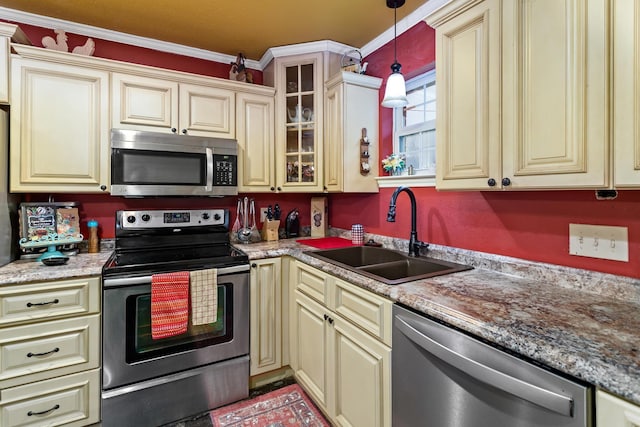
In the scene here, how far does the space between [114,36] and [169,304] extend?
77.3 inches

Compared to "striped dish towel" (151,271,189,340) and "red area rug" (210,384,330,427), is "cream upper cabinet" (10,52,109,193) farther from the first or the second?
"red area rug" (210,384,330,427)

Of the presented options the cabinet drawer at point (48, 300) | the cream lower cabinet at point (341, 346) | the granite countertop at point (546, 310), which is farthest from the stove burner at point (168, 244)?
the granite countertop at point (546, 310)

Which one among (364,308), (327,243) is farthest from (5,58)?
(364,308)

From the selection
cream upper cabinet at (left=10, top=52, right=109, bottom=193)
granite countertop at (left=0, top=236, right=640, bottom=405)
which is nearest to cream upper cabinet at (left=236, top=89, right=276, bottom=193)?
cream upper cabinet at (left=10, top=52, right=109, bottom=193)

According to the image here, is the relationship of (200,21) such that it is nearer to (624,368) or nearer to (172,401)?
(172,401)

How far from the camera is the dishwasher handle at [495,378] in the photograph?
0.71 metres

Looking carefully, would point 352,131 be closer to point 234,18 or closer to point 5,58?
point 234,18

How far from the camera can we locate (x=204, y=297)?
1778mm

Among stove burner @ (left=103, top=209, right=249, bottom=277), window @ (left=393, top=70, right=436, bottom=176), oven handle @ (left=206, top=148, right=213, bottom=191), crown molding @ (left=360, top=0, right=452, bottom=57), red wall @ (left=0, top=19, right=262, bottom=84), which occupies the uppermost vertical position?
crown molding @ (left=360, top=0, right=452, bottom=57)

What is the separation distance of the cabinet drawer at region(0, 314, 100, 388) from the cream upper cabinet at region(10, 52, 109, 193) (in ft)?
2.59

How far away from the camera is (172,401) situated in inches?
70.2

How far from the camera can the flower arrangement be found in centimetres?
216

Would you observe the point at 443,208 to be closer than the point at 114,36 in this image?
Yes

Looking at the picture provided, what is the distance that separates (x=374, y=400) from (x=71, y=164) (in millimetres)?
2125
